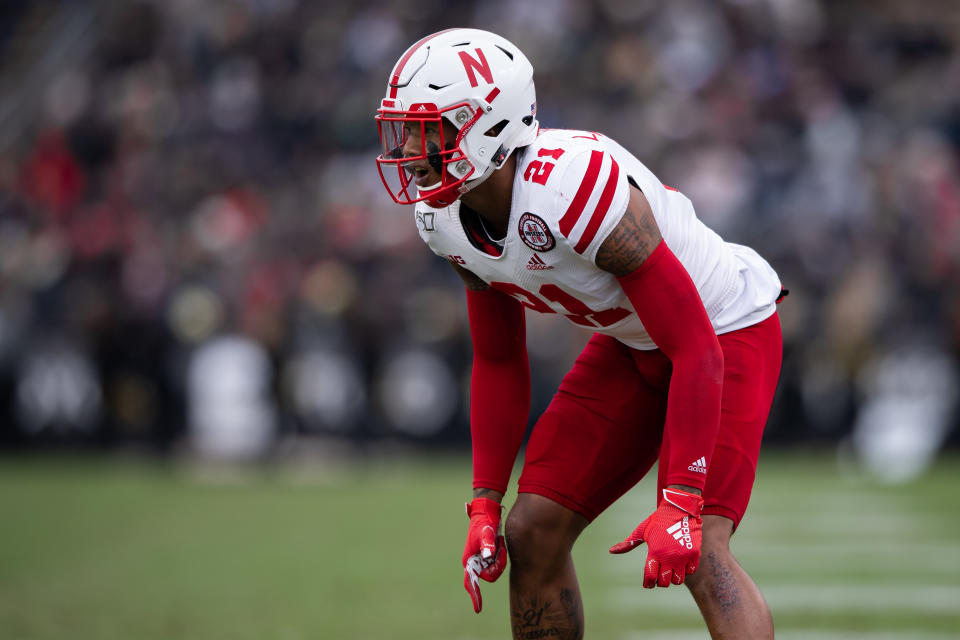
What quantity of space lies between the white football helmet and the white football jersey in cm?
9

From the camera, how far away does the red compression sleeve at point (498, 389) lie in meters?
3.28

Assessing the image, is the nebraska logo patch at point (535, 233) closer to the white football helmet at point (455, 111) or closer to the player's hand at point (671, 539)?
the white football helmet at point (455, 111)

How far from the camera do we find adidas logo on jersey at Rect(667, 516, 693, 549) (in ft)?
8.73

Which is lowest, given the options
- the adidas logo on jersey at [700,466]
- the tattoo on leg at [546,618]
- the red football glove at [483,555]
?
the tattoo on leg at [546,618]

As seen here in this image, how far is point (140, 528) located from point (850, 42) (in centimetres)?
883

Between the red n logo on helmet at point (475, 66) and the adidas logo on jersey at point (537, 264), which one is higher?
the red n logo on helmet at point (475, 66)

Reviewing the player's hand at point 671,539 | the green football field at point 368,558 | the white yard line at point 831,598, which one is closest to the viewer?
the player's hand at point 671,539

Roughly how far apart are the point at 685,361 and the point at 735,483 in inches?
14.2

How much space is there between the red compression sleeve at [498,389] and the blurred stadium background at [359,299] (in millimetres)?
1752

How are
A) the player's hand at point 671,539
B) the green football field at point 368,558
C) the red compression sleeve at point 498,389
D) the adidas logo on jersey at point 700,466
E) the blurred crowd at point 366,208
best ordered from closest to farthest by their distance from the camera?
the player's hand at point 671,539
the adidas logo on jersey at point 700,466
the red compression sleeve at point 498,389
the green football field at point 368,558
the blurred crowd at point 366,208

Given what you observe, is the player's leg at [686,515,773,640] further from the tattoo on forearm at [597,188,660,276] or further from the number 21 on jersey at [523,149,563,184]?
the number 21 on jersey at [523,149,563,184]

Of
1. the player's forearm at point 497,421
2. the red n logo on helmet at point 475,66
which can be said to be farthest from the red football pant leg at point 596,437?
the red n logo on helmet at point 475,66

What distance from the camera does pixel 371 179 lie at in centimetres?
1142

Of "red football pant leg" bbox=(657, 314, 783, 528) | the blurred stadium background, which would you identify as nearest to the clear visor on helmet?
"red football pant leg" bbox=(657, 314, 783, 528)
